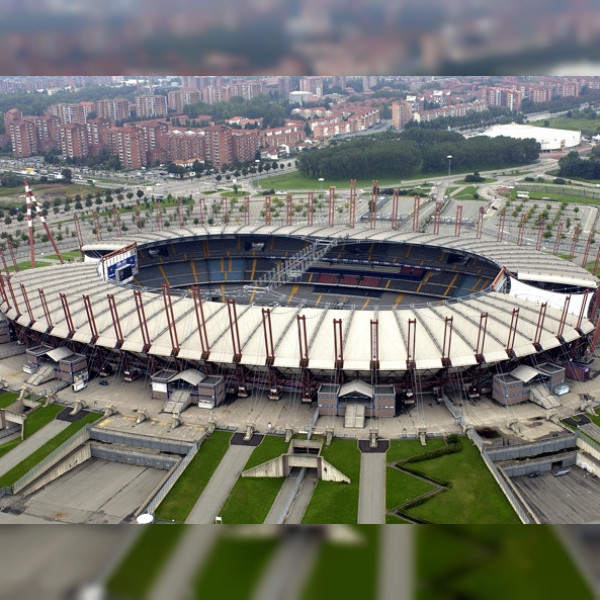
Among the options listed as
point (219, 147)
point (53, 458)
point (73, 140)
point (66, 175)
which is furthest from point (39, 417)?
point (73, 140)

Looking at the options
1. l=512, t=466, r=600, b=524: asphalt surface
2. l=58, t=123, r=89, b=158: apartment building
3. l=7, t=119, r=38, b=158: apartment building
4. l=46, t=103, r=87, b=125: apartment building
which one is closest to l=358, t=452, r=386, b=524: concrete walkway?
l=512, t=466, r=600, b=524: asphalt surface

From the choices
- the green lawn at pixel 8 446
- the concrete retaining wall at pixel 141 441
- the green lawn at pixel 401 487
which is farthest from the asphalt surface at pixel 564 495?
the green lawn at pixel 8 446

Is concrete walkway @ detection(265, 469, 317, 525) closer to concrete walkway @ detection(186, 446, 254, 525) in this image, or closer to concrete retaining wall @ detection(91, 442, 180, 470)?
concrete walkway @ detection(186, 446, 254, 525)

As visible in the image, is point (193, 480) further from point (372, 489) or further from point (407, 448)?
point (407, 448)

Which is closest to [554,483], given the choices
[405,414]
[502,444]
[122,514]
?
[502,444]

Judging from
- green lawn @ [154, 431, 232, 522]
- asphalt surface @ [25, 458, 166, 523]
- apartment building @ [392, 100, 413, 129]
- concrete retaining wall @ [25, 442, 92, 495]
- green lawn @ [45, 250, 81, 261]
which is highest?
apartment building @ [392, 100, 413, 129]

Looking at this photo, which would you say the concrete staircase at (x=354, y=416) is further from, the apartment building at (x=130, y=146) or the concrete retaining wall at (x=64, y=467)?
the apartment building at (x=130, y=146)
